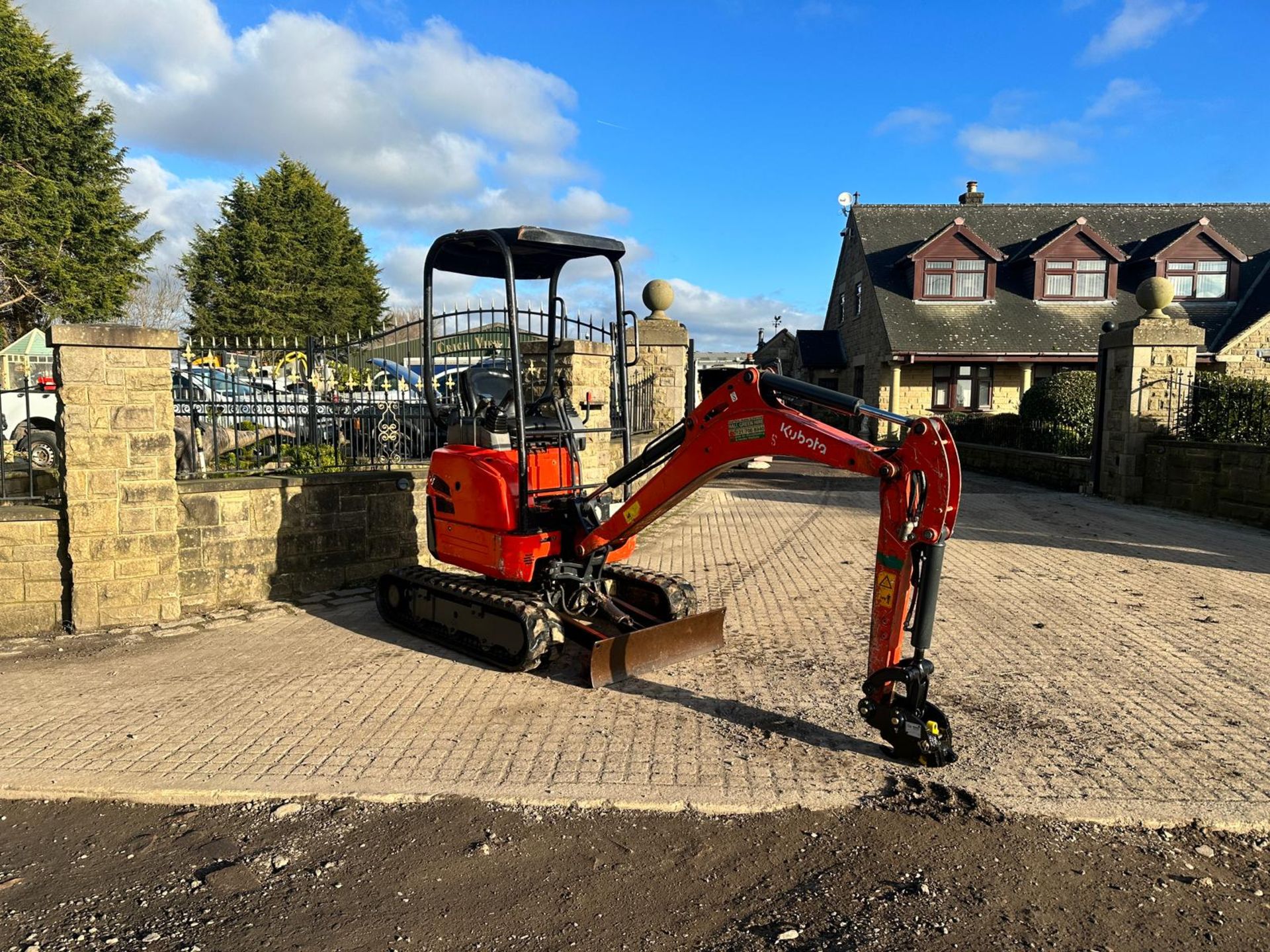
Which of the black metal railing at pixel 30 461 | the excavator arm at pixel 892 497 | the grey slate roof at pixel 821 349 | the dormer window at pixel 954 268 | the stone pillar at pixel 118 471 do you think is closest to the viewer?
the excavator arm at pixel 892 497

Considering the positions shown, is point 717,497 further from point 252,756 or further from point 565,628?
point 252,756

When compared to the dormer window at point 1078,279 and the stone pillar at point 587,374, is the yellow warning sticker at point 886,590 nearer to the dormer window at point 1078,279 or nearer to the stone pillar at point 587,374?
the stone pillar at point 587,374

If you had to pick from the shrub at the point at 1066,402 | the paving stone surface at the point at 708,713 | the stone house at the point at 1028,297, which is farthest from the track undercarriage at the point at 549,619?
the stone house at the point at 1028,297

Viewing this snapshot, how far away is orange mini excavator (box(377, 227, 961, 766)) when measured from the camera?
12.7ft

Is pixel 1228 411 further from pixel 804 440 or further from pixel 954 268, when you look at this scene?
pixel 954 268

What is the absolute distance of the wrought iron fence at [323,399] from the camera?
7.49 meters

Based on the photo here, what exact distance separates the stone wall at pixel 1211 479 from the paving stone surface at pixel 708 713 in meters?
4.38

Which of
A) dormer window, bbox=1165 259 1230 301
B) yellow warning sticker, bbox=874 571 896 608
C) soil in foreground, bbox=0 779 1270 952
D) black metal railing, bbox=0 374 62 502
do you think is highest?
dormer window, bbox=1165 259 1230 301

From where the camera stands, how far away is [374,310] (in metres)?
45.8

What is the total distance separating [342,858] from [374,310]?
150ft

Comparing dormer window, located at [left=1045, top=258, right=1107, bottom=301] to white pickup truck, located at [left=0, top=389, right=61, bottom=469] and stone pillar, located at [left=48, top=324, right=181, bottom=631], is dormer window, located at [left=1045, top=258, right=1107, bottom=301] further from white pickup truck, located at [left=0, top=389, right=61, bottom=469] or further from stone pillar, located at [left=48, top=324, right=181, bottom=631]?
stone pillar, located at [left=48, top=324, right=181, bottom=631]

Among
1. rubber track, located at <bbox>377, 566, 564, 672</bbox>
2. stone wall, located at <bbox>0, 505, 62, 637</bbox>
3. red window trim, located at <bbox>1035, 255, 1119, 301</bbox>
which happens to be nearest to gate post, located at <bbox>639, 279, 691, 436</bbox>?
rubber track, located at <bbox>377, 566, 564, 672</bbox>

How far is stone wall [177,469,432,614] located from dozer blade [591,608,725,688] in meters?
3.51

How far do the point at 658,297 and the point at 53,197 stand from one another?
24.2m
